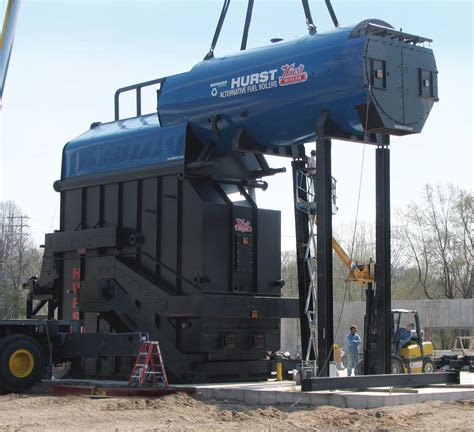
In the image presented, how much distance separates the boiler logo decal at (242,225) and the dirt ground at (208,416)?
15.3 ft

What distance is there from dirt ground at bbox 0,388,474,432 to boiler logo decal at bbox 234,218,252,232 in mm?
4668

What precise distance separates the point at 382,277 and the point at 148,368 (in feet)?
15.9

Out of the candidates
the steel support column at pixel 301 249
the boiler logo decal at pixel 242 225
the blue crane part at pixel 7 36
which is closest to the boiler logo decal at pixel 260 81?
the steel support column at pixel 301 249

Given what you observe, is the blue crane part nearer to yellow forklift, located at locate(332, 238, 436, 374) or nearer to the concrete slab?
the concrete slab

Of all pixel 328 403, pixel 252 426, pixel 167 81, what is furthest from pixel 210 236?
pixel 252 426

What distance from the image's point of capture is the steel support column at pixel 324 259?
17.1 metres

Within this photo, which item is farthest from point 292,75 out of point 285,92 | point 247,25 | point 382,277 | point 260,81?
point 382,277

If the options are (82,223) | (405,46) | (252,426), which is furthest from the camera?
(82,223)

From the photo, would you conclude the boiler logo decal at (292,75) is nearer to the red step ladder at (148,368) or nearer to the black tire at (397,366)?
the red step ladder at (148,368)

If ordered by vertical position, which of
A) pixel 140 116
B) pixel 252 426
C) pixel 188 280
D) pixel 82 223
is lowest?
pixel 252 426

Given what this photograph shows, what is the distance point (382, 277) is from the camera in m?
18.1

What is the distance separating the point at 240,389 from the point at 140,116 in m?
8.40

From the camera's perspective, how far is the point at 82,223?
22750 millimetres

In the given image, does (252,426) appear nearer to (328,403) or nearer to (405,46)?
(328,403)
